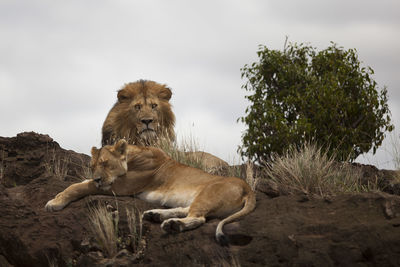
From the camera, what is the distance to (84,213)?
7.20 m

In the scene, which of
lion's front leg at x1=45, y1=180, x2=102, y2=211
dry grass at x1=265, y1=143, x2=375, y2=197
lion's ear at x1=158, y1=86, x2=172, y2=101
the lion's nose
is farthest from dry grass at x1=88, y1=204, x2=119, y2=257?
lion's ear at x1=158, y1=86, x2=172, y2=101

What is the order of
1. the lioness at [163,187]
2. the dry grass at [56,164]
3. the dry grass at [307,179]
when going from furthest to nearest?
the dry grass at [56,164] → the dry grass at [307,179] → the lioness at [163,187]

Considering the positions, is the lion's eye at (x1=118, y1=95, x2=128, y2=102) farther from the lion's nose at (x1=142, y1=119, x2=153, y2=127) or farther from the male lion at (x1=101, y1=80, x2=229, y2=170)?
the lion's nose at (x1=142, y1=119, x2=153, y2=127)

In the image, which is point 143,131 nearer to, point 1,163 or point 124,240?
point 1,163

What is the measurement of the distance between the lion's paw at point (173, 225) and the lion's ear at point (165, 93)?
531 cm

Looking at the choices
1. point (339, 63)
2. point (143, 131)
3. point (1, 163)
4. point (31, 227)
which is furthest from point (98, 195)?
point (339, 63)

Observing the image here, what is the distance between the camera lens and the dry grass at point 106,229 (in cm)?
668

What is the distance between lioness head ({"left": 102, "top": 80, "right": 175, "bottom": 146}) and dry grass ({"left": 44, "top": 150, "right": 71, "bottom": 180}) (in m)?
1.01

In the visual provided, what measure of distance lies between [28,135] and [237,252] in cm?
629

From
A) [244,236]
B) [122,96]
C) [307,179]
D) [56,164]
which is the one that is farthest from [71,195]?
[122,96]

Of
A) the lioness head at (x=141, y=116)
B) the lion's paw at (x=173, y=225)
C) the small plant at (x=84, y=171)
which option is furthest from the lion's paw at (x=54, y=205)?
the lioness head at (x=141, y=116)

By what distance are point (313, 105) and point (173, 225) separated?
8749mm

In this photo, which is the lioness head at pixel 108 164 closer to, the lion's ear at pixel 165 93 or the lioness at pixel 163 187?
the lioness at pixel 163 187

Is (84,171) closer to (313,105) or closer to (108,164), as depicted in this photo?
(108,164)
